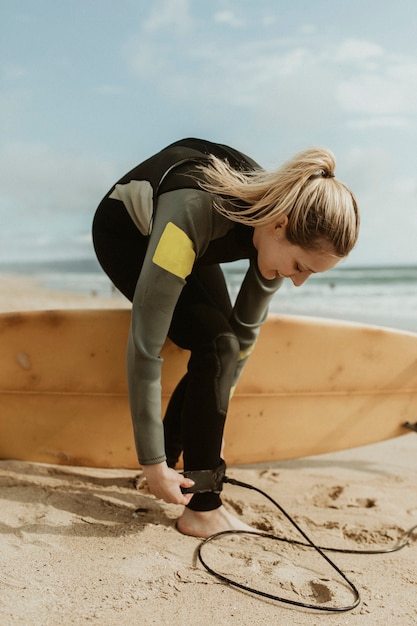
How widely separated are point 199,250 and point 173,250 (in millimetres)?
109

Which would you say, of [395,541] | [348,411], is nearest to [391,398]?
[348,411]

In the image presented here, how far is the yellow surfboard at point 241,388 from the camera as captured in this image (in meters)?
2.18

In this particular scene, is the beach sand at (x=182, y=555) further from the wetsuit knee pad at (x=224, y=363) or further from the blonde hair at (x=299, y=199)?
the blonde hair at (x=299, y=199)

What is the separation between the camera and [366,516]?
193 cm

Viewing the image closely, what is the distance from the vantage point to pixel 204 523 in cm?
164

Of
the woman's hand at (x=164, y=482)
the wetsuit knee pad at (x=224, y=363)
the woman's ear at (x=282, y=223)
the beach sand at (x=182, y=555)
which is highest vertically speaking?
the woman's ear at (x=282, y=223)

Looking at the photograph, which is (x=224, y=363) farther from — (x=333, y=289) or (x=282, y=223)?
(x=333, y=289)

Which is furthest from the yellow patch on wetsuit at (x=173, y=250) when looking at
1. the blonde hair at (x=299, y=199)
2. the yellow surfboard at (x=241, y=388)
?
the yellow surfboard at (x=241, y=388)

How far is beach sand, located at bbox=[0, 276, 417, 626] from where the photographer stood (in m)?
1.28

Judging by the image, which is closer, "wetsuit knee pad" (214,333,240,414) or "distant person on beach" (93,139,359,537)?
"distant person on beach" (93,139,359,537)

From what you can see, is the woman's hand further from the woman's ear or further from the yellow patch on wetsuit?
the woman's ear

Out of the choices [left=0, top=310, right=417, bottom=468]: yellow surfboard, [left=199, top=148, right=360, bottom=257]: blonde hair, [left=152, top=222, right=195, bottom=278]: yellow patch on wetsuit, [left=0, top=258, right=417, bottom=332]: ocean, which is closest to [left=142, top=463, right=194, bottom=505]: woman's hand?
[left=152, top=222, right=195, bottom=278]: yellow patch on wetsuit

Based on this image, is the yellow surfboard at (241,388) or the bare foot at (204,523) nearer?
the bare foot at (204,523)

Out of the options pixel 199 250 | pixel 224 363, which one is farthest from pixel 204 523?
pixel 199 250
